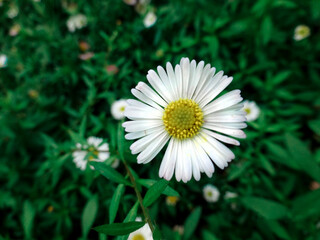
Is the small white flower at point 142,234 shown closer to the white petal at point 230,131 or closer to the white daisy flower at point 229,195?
the white daisy flower at point 229,195

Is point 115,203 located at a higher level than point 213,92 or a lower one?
lower

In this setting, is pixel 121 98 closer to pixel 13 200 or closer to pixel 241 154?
pixel 241 154

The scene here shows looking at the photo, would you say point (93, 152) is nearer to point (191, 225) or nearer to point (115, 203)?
point (115, 203)

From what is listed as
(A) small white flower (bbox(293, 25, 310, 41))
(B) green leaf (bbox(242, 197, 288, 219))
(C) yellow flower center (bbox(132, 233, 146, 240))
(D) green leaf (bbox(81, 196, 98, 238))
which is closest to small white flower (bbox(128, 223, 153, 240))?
(C) yellow flower center (bbox(132, 233, 146, 240))

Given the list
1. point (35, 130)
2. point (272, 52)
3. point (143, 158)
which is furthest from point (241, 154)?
point (35, 130)

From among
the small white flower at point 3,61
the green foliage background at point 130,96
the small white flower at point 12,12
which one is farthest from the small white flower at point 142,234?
the small white flower at point 12,12

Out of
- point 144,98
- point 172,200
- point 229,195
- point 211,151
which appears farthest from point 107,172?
point 229,195

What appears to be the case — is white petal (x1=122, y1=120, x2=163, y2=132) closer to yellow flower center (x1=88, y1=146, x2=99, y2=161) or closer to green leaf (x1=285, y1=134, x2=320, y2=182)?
yellow flower center (x1=88, y1=146, x2=99, y2=161)
